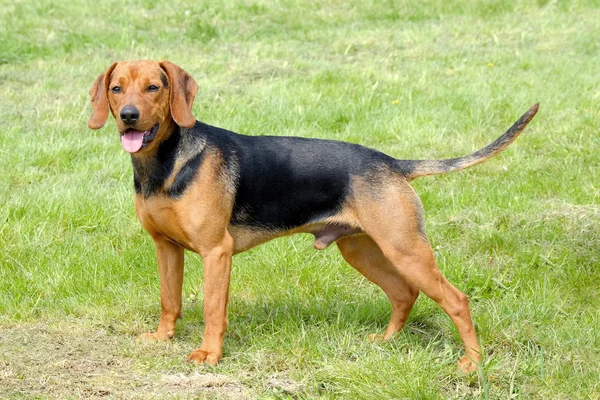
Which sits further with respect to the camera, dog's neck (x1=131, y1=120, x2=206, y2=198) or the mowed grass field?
dog's neck (x1=131, y1=120, x2=206, y2=198)

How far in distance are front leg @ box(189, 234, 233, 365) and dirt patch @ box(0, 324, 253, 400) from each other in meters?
0.18

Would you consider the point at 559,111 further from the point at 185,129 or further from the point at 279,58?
the point at 185,129

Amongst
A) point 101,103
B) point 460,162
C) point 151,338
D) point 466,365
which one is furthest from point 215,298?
point 460,162

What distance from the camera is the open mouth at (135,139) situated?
15.6ft

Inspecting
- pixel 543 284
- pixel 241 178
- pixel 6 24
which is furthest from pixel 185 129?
pixel 6 24

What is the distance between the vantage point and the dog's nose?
4.65 metres

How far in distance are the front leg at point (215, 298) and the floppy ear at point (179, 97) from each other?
71 centimetres

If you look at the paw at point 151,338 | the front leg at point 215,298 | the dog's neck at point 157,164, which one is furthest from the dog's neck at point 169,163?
the paw at point 151,338

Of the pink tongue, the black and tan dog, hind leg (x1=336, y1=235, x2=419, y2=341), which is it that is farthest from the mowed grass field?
the pink tongue

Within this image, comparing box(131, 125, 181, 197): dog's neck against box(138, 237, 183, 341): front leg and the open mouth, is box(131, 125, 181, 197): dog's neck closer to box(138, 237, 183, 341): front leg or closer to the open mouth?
the open mouth

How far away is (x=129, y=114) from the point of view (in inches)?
183

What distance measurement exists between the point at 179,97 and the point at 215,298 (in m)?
1.17

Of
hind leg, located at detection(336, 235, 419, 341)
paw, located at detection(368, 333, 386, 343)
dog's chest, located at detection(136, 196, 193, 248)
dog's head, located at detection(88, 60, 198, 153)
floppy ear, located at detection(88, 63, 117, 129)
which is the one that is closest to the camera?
dog's head, located at detection(88, 60, 198, 153)

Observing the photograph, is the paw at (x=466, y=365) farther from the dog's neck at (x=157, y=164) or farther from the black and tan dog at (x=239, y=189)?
the dog's neck at (x=157, y=164)
